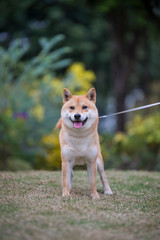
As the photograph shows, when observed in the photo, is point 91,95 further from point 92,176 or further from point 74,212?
point 74,212

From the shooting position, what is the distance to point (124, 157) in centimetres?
1055

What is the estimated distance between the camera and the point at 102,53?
2073cm

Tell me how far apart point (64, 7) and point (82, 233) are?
54.2 ft

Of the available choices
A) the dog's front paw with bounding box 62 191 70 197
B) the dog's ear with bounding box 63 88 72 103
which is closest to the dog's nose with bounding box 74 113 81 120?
the dog's ear with bounding box 63 88 72 103

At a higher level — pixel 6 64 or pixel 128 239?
pixel 6 64

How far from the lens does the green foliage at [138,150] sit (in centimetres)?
988

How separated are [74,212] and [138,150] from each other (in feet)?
20.6

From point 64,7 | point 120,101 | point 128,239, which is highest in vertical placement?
point 64,7

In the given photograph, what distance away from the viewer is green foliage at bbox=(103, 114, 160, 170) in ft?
32.4

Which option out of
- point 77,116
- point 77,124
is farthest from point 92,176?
point 77,116

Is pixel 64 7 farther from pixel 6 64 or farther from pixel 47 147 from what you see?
pixel 47 147

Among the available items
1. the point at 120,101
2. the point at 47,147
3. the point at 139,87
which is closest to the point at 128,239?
the point at 47,147

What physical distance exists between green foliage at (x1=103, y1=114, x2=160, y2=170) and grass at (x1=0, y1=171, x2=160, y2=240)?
397 centimetres

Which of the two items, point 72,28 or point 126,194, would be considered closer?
point 126,194
